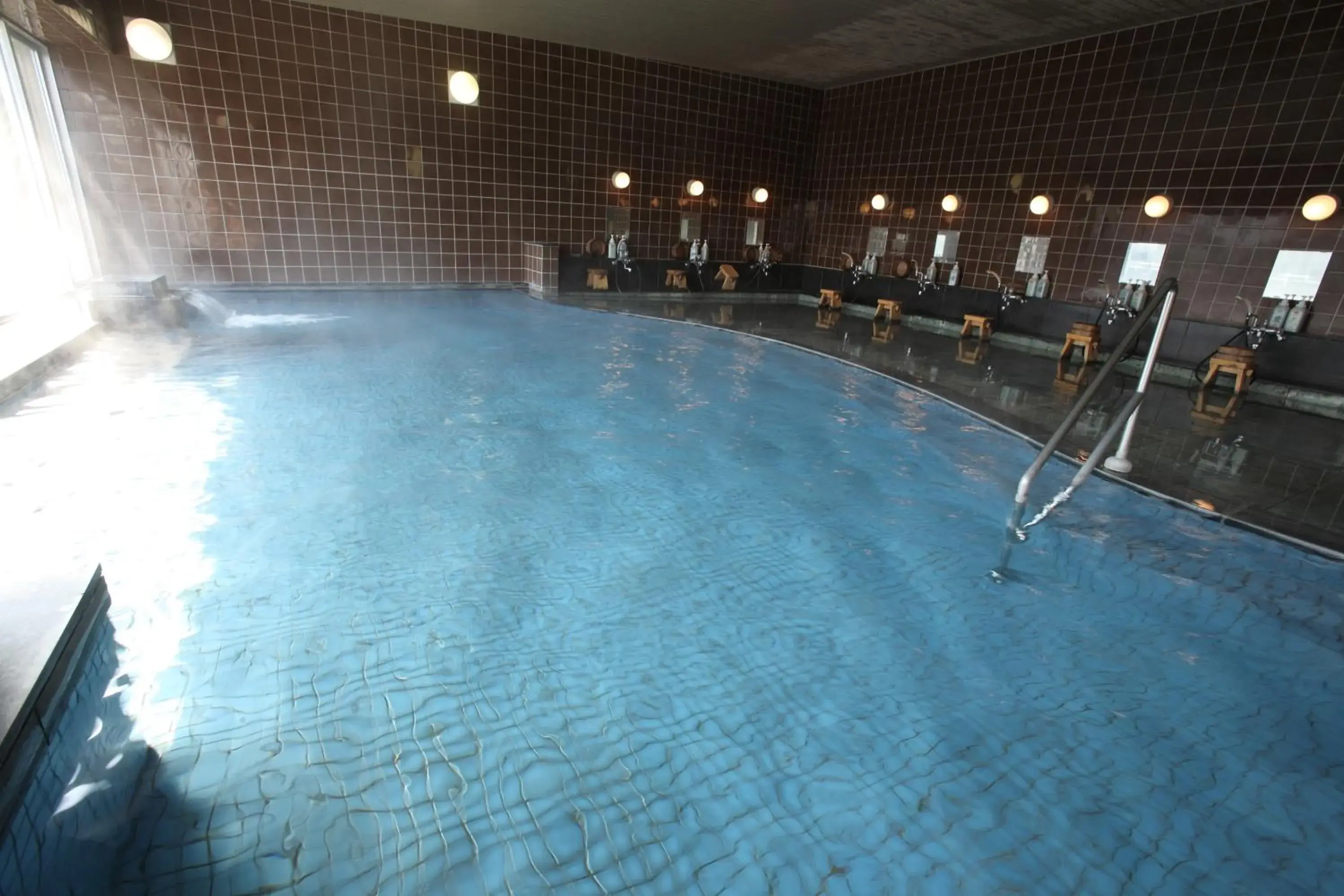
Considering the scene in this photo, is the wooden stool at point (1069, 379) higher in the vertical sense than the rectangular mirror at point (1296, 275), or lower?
lower

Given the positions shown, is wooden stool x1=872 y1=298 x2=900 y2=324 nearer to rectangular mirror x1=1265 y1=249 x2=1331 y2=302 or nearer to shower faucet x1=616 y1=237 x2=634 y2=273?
shower faucet x1=616 y1=237 x2=634 y2=273

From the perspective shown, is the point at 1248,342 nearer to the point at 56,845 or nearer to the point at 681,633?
the point at 681,633

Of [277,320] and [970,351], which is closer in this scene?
[277,320]

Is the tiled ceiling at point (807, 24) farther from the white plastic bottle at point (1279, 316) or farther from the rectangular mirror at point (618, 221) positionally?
the white plastic bottle at point (1279, 316)

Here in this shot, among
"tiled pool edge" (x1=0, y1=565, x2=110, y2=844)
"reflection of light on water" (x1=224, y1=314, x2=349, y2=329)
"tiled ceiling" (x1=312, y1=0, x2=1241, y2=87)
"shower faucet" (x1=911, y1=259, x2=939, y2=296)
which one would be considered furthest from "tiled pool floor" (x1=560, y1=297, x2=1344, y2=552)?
"tiled pool edge" (x1=0, y1=565, x2=110, y2=844)

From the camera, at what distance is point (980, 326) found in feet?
26.2

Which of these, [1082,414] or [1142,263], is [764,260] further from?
[1082,414]

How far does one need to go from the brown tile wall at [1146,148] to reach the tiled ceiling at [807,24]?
305 millimetres

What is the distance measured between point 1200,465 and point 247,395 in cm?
617

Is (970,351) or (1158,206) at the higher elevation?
(1158,206)

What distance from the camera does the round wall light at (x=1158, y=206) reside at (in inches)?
260

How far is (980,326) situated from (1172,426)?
11.6 ft

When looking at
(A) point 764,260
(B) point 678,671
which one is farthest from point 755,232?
(B) point 678,671

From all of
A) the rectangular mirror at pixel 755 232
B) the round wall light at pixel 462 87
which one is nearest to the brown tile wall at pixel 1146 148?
the rectangular mirror at pixel 755 232
